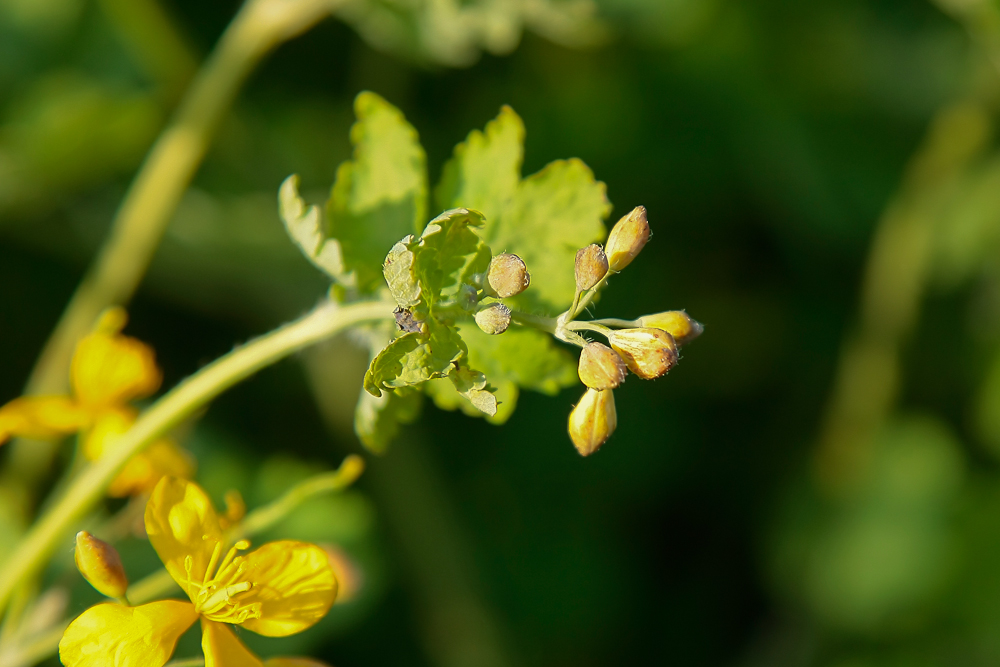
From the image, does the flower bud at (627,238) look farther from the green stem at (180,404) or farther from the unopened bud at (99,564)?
the unopened bud at (99,564)

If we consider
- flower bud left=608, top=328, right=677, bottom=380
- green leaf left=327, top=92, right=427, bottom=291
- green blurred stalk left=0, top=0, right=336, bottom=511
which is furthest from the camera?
green blurred stalk left=0, top=0, right=336, bottom=511

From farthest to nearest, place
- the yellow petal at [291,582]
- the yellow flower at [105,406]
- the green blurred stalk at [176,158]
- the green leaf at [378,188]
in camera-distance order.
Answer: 1. the green blurred stalk at [176,158]
2. the yellow flower at [105,406]
3. the green leaf at [378,188]
4. the yellow petal at [291,582]

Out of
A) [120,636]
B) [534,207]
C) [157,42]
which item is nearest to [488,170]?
[534,207]

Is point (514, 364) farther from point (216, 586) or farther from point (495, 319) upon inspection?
point (216, 586)

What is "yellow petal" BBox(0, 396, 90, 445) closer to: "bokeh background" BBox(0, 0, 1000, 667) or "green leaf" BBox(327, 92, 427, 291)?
"green leaf" BBox(327, 92, 427, 291)

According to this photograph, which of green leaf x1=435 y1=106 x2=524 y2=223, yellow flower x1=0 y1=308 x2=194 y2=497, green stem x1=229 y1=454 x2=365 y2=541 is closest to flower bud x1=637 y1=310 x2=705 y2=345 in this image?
green leaf x1=435 y1=106 x2=524 y2=223

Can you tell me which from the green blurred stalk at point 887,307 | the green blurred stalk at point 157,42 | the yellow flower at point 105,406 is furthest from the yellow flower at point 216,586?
the green blurred stalk at point 887,307
